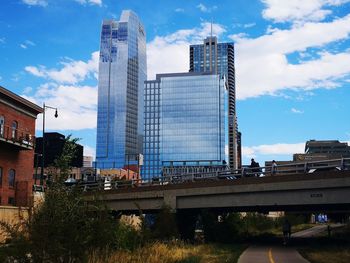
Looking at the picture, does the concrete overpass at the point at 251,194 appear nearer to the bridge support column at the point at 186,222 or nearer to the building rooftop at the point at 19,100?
the bridge support column at the point at 186,222

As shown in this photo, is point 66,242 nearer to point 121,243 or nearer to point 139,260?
point 139,260

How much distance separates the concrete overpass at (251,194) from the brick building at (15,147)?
34.8ft

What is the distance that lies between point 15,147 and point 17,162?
2009mm

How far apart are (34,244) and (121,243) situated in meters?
7.96

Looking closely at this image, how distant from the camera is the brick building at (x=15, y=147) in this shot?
45531 millimetres

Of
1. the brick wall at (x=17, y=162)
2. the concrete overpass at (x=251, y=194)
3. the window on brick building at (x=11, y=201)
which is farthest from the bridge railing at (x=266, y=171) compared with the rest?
the window on brick building at (x=11, y=201)

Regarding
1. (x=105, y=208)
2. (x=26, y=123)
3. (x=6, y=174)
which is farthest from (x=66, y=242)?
(x=26, y=123)

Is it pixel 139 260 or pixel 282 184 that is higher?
pixel 282 184

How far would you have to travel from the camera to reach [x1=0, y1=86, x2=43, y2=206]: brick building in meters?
45.5

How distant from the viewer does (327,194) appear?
29984mm

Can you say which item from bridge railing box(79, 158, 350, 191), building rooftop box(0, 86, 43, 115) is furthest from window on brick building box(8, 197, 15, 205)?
bridge railing box(79, 158, 350, 191)

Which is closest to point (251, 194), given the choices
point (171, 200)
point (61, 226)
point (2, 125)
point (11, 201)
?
point (171, 200)

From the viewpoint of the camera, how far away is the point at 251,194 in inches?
1339

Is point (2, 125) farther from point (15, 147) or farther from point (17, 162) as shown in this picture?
point (17, 162)
